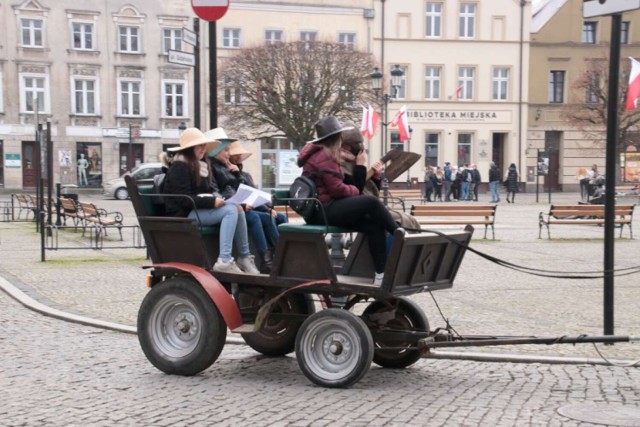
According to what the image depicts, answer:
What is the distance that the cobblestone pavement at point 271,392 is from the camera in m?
5.56

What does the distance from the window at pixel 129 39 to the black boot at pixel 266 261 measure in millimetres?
45030

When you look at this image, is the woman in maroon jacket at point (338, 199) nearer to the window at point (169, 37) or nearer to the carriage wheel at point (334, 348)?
the carriage wheel at point (334, 348)

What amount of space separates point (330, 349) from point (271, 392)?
0.51 meters

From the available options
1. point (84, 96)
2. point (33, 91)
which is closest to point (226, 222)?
point (33, 91)

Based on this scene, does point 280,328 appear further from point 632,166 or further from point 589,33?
point 589,33

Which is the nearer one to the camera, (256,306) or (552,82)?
(256,306)

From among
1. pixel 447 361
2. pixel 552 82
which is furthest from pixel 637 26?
pixel 447 361

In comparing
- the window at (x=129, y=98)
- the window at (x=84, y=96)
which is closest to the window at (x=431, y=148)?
the window at (x=129, y=98)

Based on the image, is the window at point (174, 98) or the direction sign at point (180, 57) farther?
the window at point (174, 98)

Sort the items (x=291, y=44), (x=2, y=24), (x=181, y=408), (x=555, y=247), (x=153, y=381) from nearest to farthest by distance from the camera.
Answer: (x=181, y=408) → (x=153, y=381) → (x=555, y=247) → (x=291, y=44) → (x=2, y=24)

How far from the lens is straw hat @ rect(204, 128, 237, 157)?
7.38 metres

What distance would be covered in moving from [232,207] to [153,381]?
4.74 feet

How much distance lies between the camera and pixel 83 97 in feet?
163

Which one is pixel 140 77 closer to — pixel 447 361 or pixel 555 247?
pixel 555 247
